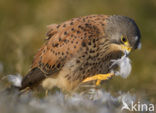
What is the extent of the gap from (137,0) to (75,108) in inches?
341

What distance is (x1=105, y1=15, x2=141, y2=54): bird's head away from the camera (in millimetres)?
6125

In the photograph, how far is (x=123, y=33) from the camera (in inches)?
247

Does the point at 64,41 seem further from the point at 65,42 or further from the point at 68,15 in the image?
the point at 68,15

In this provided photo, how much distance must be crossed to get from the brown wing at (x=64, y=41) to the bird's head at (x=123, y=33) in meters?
0.15

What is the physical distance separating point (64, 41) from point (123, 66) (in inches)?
39.3

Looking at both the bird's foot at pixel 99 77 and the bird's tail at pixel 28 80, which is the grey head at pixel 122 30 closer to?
the bird's foot at pixel 99 77

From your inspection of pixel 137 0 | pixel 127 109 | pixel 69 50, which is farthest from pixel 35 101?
pixel 137 0

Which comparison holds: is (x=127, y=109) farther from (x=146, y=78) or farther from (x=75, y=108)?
(x=146, y=78)

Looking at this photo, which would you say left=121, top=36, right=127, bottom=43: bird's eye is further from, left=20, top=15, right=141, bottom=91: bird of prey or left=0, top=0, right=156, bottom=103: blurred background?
left=0, top=0, right=156, bottom=103: blurred background

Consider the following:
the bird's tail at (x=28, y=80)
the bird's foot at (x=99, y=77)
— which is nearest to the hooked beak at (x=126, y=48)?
the bird's foot at (x=99, y=77)

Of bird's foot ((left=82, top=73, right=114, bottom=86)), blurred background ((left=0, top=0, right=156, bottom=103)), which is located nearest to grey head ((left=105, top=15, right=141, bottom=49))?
bird's foot ((left=82, top=73, right=114, bottom=86))

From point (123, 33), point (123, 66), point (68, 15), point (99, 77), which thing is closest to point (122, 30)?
point (123, 33)

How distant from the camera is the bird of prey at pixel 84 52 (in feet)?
20.2

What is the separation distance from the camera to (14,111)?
12.0 feet
